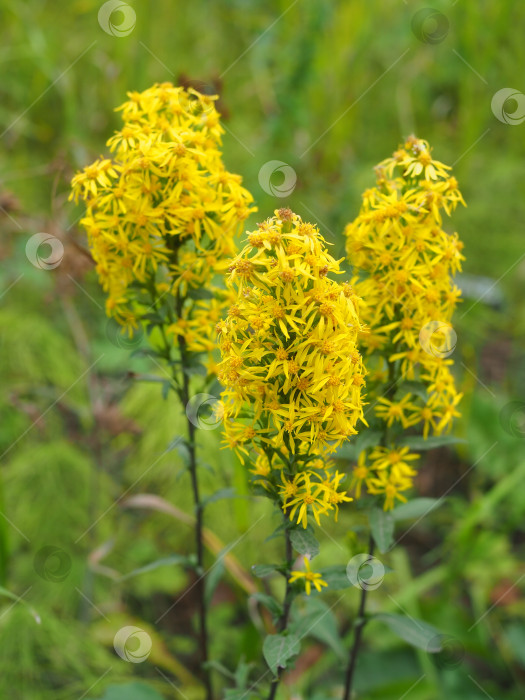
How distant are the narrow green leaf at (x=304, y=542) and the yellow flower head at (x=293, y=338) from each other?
25 centimetres

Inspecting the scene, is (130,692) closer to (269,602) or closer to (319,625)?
(319,625)

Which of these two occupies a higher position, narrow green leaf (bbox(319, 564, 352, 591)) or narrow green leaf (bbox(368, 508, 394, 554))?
narrow green leaf (bbox(368, 508, 394, 554))

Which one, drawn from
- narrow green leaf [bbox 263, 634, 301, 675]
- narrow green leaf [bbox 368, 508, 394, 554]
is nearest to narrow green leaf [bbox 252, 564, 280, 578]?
narrow green leaf [bbox 263, 634, 301, 675]

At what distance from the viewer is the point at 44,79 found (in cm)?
494

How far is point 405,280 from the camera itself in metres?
1.82

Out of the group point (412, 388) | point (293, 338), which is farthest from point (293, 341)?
point (412, 388)

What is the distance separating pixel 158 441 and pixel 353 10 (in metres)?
3.34

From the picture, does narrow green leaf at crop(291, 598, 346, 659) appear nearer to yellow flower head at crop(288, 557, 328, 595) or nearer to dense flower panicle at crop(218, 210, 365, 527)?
yellow flower head at crop(288, 557, 328, 595)

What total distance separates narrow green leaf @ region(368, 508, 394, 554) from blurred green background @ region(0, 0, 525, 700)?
0.08m

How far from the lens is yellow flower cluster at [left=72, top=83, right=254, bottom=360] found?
185 cm

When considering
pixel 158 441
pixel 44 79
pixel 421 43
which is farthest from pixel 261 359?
pixel 421 43

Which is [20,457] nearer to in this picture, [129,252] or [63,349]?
[63,349]

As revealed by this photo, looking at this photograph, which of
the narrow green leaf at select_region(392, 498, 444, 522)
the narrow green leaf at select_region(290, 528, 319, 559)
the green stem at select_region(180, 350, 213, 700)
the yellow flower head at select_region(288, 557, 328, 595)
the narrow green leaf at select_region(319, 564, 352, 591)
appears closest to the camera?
the narrow green leaf at select_region(290, 528, 319, 559)

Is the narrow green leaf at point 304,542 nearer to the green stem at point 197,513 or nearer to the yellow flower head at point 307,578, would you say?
the yellow flower head at point 307,578
